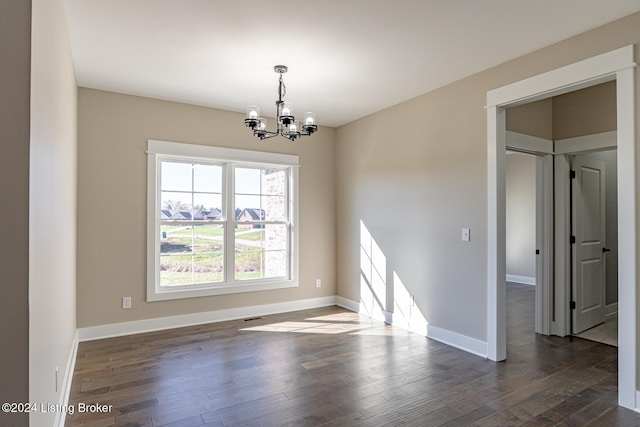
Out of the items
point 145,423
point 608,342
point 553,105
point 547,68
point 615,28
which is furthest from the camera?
point 553,105

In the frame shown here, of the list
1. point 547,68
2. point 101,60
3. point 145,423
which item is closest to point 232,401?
point 145,423

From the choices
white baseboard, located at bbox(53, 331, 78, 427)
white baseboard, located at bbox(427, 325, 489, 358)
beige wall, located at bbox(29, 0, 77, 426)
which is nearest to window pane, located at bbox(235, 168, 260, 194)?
beige wall, located at bbox(29, 0, 77, 426)

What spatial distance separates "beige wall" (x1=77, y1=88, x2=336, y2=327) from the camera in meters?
4.04

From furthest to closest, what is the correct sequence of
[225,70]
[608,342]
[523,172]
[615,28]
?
[523,172] < [608,342] < [225,70] < [615,28]

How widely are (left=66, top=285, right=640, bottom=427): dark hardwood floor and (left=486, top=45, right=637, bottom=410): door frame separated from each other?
0.35 m

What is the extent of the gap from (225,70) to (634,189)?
11.6 feet

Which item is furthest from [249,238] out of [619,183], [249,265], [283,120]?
[619,183]

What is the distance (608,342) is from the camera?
3.91 meters

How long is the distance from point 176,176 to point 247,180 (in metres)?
0.95

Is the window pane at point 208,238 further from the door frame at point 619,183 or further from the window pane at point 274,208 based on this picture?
the door frame at point 619,183

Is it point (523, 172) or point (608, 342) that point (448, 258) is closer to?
point (608, 342)

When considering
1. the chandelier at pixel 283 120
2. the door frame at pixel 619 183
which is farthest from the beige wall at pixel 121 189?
the door frame at pixel 619 183

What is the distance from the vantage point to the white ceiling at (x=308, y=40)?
2.53 meters

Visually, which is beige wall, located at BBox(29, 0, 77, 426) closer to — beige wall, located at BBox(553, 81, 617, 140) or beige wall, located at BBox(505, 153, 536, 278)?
beige wall, located at BBox(553, 81, 617, 140)
